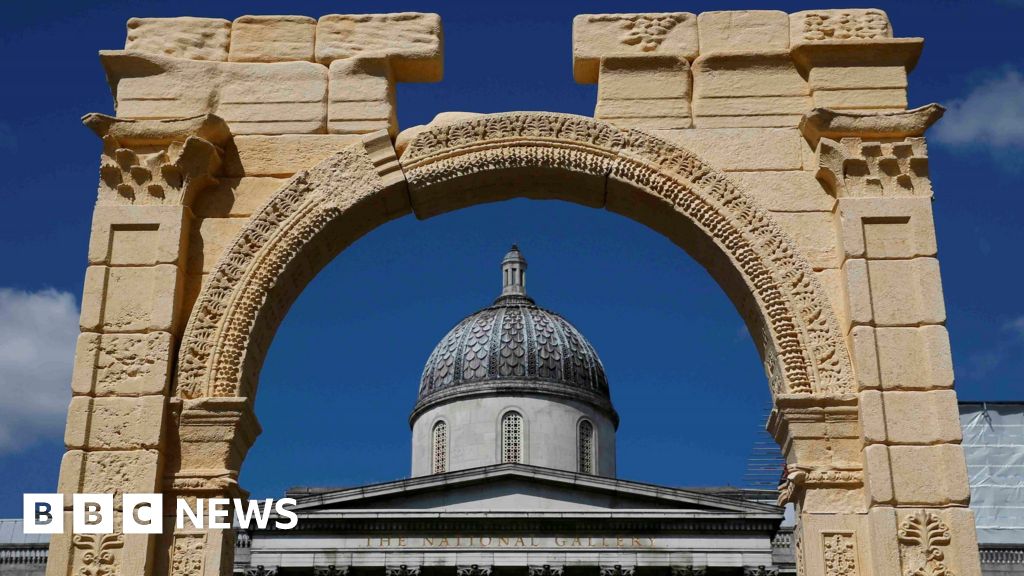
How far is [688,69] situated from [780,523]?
24775 mm

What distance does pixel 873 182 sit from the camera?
9.28 meters

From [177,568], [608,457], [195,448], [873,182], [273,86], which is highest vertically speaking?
[608,457]

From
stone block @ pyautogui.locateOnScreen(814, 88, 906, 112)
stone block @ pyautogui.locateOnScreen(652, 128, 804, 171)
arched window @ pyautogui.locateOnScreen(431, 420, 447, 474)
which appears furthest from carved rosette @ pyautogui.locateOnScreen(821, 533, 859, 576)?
arched window @ pyautogui.locateOnScreen(431, 420, 447, 474)

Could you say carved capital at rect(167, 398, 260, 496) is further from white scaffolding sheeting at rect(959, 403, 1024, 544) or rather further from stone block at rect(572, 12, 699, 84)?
white scaffolding sheeting at rect(959, 403, 1024, 544)

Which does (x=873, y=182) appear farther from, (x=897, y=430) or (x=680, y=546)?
(x=680, y=546)

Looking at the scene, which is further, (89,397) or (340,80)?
(340,80)

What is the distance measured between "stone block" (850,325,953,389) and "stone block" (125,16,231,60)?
17.0 feet

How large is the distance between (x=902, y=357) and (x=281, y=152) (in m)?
4.66

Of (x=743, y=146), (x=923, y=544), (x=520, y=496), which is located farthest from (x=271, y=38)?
(x=520, y=496)

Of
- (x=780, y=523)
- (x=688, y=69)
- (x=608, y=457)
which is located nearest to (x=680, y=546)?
(x=780, y=523)

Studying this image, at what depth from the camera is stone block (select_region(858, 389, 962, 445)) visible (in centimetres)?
852

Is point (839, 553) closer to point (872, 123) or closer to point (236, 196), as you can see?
point (872, 123)

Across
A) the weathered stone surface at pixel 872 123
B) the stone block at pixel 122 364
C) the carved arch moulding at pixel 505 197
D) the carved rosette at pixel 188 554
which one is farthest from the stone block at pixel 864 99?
the carved rosette at pixel 188 554

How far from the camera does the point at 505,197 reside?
10133 millimetres
